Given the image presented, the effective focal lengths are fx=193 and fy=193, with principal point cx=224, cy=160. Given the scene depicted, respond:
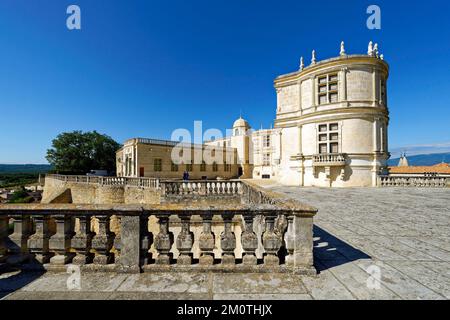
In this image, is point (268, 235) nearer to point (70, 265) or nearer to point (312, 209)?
point (312, 209)

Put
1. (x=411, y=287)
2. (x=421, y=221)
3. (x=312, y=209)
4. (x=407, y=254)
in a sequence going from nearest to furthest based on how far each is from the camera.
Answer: (x=411, y=287) < (x=312, y=209) < (x=407, y=254) < (x=421, y=221)

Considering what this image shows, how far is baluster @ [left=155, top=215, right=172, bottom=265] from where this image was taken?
8.68 feet

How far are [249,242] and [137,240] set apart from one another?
1521mm

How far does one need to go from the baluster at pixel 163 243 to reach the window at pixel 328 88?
15765 millimetres

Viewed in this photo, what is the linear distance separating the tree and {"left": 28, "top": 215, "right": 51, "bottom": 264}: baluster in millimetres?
37782

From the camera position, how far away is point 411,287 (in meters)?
2.27

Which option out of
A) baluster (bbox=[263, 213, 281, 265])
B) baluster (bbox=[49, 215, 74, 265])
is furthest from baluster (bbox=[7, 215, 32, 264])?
baluster (bbox=[263, 213, 281, 265])

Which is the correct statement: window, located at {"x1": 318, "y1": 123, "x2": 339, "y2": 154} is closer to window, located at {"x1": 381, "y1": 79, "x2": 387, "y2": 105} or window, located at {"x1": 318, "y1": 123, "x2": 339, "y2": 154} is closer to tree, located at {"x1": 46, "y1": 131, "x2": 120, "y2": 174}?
window, located at {"x1": 381, "y1": 79, "x2": 387, "y2": 105}

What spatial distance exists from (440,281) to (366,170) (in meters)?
13.8

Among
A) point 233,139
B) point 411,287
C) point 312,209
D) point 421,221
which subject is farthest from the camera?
point 233,139

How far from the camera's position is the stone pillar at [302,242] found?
2568mm

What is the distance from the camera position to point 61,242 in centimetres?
265

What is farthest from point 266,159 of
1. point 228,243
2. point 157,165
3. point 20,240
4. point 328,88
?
point 20,240
